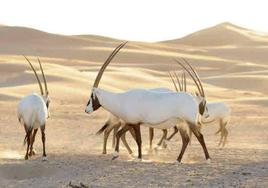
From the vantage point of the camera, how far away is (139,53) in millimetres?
79312

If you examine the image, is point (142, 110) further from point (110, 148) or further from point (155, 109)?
point (110, 148)

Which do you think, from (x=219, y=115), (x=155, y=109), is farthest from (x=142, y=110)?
(x=219, y=115)

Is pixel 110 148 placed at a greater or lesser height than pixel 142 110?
lesser

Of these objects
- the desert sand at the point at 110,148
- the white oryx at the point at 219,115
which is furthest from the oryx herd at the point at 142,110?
the white oryx at the point at 219,115

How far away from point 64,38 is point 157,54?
1902 cm

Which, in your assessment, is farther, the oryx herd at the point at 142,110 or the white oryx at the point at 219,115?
the white oryx at the point at 219,115

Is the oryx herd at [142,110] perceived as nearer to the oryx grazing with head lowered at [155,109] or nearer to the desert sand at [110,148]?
the oryx grazing with head lowered at [155,109]

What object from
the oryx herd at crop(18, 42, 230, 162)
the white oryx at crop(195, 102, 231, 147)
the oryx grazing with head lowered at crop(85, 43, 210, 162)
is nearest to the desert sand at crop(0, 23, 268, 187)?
the white oryx at crop(195, 102, 231, 147)

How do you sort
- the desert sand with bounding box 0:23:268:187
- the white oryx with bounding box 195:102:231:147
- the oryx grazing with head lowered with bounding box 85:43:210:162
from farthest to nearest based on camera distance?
1. the white oryx with bounding box 195:102:231:147
2. the oryx grazing with head lowered with bounding box 85:43:210:162
3. the desert sand with bounding box 0:23:268:187

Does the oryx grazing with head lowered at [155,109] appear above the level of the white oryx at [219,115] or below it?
above

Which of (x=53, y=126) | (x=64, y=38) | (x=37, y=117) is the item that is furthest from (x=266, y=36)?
(x=37, y=117)

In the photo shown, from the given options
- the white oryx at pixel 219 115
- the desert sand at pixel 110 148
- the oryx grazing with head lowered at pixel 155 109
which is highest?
the oryx grazing with head lowered at pixel 155 109

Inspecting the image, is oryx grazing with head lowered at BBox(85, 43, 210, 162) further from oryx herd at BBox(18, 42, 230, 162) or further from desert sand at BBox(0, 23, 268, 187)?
desert sand at BBox(0, 23, 268, 187)

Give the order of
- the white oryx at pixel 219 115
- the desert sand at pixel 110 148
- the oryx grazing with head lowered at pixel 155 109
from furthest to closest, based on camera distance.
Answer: the white oryx at pixel 219 115 < the oryx grazing with head lowered at pixel 155 109 < the desert sand at pixel 110 148
